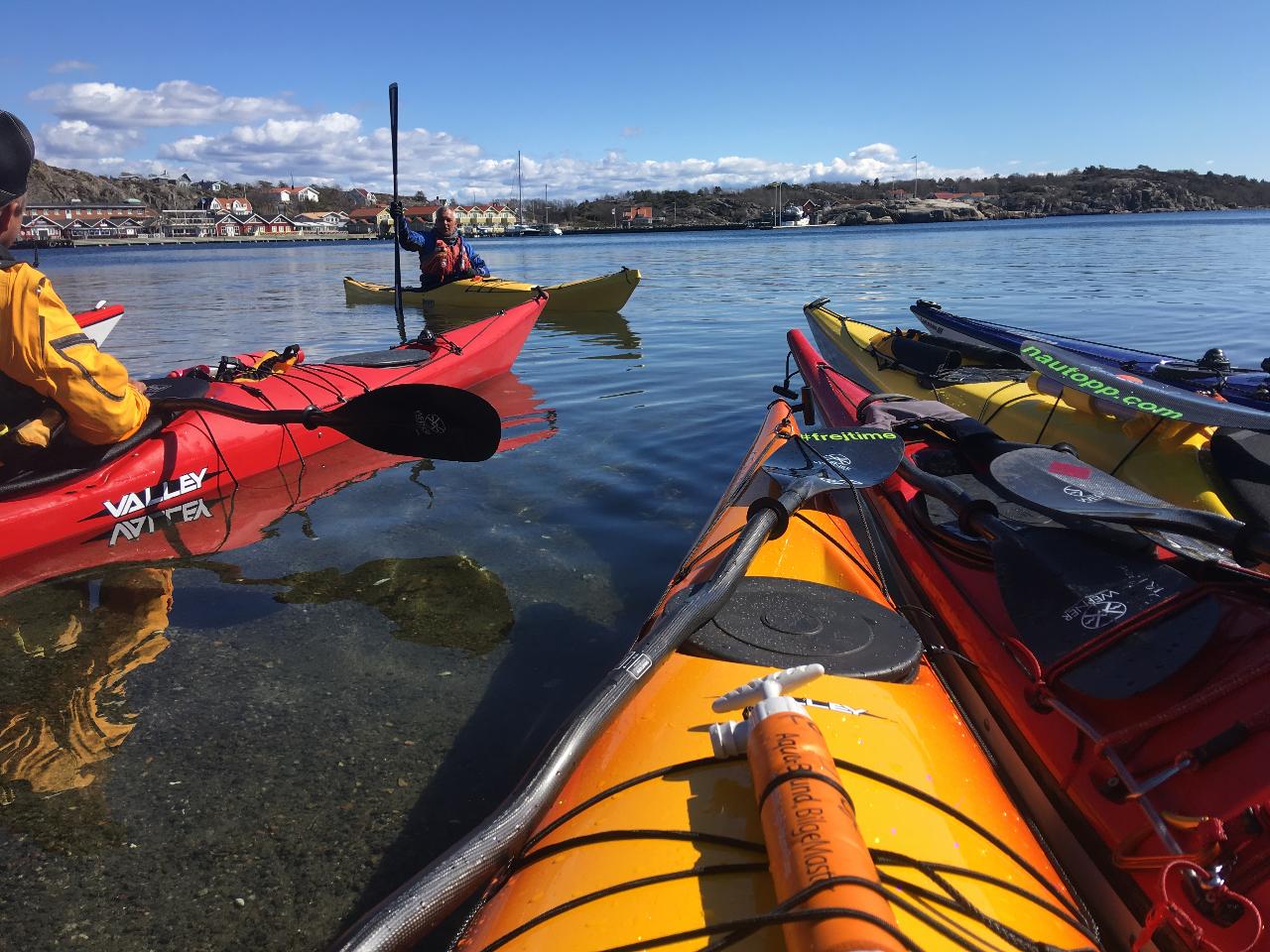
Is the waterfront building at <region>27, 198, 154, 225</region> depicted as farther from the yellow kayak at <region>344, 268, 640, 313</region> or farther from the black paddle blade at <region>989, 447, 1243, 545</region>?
the black paddle blade at <region>989, 447, 1243, 545</region>

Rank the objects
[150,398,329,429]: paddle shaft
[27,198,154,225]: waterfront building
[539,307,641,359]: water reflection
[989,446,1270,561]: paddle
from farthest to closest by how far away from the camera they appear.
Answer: [27,198,154,225]: waterfront building < [539,307,641,359]: water reflection < [150,398,329,429]: paddle shaft < [989,446,1270,561]: paddle

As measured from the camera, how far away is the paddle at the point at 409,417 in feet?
15.5

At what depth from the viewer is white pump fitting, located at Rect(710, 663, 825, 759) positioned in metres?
1.51

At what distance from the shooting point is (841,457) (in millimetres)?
3520

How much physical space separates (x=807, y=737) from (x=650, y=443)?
5133 mm

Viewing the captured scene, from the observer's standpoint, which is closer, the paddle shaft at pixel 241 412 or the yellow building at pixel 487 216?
the paddle shaft at pixel 241 412

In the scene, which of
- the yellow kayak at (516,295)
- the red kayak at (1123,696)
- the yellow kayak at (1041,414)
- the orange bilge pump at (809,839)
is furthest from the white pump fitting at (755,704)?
the yellow kayak at (516,295)

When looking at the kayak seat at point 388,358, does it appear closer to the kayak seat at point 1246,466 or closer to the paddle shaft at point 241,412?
the paddle shaft at point 241,412

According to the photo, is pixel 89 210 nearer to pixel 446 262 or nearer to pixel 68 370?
pixel 446 262

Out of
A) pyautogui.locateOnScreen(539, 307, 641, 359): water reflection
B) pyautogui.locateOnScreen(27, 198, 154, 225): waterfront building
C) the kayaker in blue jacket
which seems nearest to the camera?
pyautogui.locateOnScreen(539, 307, 641, 359): water reflection

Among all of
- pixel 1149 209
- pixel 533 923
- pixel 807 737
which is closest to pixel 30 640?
pixel 533 923

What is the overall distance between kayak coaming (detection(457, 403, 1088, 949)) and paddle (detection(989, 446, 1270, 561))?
0.70m

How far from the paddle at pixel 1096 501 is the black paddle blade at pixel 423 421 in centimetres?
300

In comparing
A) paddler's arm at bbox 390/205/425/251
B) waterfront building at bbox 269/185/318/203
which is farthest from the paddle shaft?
waterfront building at bbox 269/185/318/203
